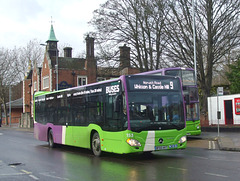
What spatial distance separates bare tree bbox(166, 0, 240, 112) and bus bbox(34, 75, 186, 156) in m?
17.8

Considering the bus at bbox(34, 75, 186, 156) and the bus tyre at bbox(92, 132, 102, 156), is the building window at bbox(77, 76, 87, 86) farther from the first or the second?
the bus tyre at bbox(92, 132, 102, 156)

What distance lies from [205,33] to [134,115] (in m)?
21.7

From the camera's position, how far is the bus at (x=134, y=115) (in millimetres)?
11289

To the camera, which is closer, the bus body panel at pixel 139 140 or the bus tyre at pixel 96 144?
the bus body panel at pixel 139 140

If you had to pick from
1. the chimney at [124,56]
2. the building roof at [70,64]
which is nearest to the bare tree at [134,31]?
the chimney at [124,56]

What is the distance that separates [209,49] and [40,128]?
16.7 m

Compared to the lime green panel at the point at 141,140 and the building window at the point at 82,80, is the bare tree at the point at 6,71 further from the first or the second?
the lime green panel at the point at 141,140

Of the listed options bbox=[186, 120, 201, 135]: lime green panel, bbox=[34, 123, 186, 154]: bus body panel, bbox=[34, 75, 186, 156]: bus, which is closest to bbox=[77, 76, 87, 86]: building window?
bbox=[186, 120, 201, 135]: lime green panel

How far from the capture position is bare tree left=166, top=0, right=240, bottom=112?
28.5 m

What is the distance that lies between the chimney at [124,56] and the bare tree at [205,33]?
4.50 metres

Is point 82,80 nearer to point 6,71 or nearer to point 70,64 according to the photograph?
point 70,64

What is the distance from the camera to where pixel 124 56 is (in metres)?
33.4

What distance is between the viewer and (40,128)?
1958 centimetres

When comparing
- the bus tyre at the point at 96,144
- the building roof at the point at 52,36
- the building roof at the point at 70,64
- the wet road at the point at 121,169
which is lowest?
the wet road at the point at 121,169
